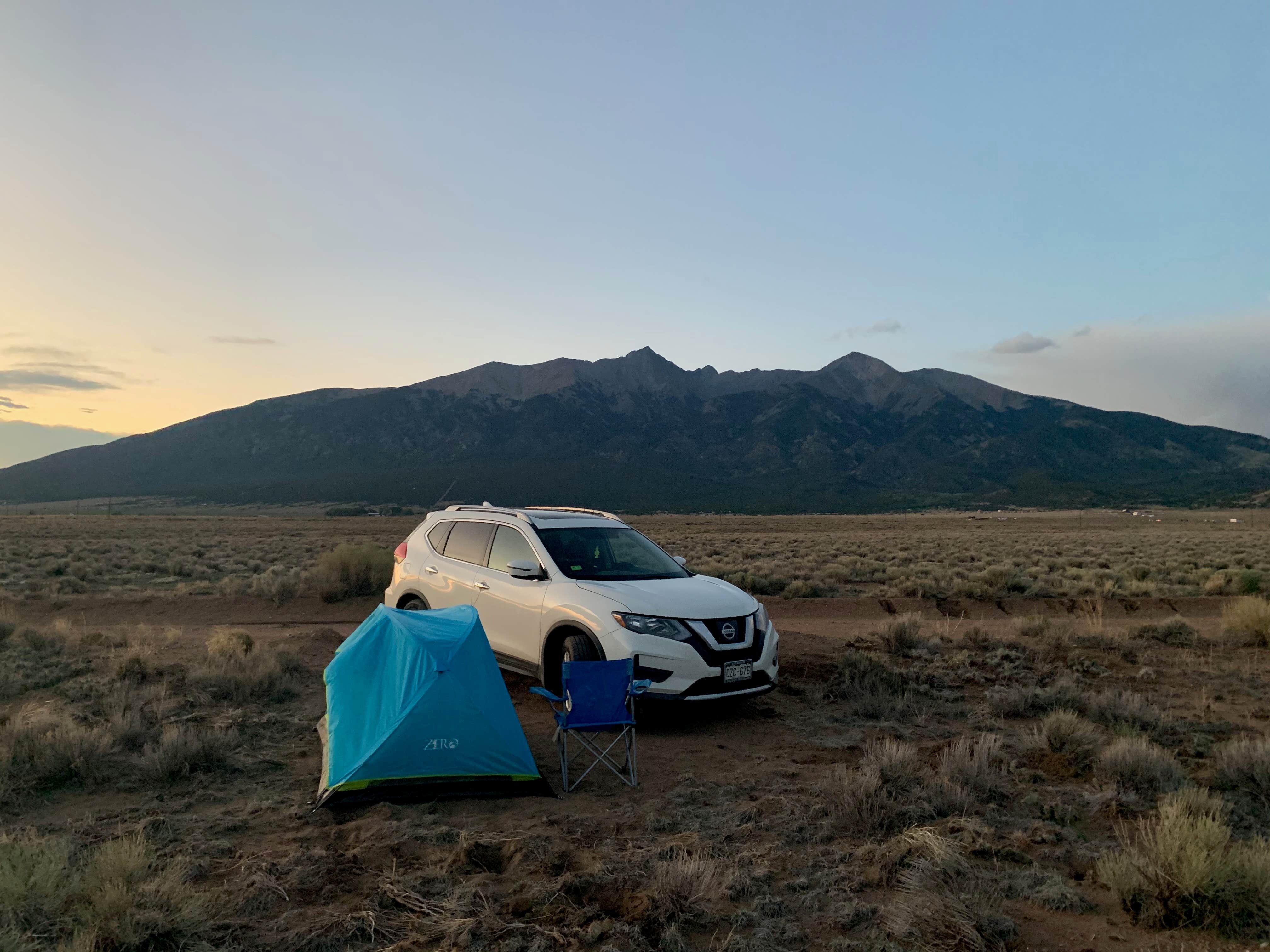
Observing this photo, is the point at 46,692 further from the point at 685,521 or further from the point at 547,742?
the point at 685,521

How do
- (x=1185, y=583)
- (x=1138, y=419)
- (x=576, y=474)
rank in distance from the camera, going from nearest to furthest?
(x=1185, y=583) < (x=576, y=474) < (x=1138, y=419)

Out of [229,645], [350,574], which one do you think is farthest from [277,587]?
[229,645]

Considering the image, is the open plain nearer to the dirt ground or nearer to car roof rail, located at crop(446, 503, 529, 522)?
the dirt ground

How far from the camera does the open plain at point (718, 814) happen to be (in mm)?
3916

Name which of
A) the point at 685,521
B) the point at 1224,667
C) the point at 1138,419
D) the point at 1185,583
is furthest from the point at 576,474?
the point at 1138,419

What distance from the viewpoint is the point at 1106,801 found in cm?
561

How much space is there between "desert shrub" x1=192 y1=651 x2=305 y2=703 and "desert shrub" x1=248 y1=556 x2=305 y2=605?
8794 mm

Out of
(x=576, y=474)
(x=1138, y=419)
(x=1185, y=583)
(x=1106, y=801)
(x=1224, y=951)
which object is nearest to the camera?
(x=1224, y=951)

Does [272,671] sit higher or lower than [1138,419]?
lower

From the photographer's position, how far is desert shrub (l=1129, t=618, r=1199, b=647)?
12.1 m

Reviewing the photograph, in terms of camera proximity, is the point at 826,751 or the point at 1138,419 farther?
the point at 1138,419

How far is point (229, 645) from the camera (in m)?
10.2

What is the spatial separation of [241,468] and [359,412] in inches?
996

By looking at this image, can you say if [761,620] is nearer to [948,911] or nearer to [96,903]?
[948,911]
